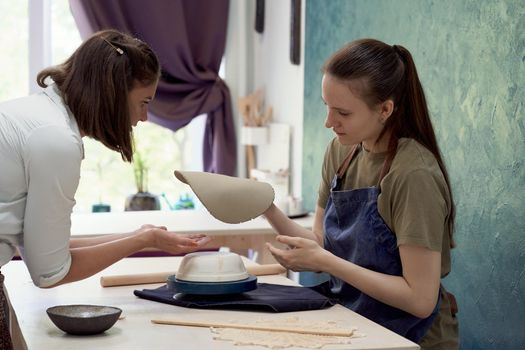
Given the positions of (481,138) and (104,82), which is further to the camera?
(481,138)

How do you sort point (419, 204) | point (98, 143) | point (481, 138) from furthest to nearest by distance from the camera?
point (98, 143) → point (481, 138) → point (419, 204)

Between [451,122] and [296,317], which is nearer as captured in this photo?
[296,317]

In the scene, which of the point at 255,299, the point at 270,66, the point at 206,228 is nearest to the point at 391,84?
the point at 255,299

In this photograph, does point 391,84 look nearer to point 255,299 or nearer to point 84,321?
point 255,299

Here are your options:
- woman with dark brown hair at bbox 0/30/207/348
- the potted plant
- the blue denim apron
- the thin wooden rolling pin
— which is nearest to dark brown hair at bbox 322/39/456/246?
the blue denim apron

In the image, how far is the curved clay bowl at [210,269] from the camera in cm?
193

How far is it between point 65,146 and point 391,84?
0.81m

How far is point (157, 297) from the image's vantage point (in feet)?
6.46

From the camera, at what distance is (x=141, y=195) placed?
4.65 metres

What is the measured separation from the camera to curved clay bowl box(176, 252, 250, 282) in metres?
1.93

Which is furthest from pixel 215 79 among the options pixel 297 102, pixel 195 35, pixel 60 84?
pixel 60 84

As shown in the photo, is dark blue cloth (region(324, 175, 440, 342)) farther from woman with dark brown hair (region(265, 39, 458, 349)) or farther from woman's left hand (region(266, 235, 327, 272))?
woman's left hand (region(266, 235, 327, 272))

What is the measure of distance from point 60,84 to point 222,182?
432 millimetres

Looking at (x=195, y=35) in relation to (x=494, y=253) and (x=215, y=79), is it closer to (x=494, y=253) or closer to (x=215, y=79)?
(x=215, y=79)
